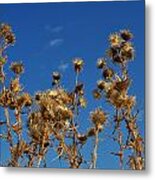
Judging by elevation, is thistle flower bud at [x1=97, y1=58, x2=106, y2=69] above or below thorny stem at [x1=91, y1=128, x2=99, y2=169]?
above

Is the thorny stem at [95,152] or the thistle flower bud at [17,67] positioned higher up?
the thistle flower bud at [17,67]

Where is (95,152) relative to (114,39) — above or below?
below

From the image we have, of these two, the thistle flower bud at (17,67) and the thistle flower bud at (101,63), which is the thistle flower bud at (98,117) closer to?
the thistle flower bud at (101,63)

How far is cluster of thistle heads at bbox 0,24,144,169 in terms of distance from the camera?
266 centimetres

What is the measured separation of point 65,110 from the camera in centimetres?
270

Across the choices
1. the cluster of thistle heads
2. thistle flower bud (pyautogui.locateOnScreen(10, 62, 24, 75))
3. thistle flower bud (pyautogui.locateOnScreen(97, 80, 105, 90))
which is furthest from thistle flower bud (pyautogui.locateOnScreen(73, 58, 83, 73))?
thistle flower bud (pyautogui.locateOnScreen(10, 62, 24, 75))

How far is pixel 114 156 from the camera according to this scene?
2645 millimetres

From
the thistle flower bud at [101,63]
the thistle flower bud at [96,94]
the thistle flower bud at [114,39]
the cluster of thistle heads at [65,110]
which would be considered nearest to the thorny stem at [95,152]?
the cluster of thistle heads at [65,110]

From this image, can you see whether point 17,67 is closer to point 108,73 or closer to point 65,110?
point 65,110

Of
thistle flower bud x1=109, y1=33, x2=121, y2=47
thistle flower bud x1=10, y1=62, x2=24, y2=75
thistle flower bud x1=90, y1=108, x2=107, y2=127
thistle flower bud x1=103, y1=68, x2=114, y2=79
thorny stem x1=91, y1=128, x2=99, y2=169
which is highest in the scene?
thistle flower bud x1=109, y1=33, x2=121, y2=47

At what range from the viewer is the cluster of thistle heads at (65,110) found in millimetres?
2658

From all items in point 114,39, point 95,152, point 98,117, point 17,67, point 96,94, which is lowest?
point 95,152

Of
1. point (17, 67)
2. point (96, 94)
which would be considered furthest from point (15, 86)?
point (96, 94)

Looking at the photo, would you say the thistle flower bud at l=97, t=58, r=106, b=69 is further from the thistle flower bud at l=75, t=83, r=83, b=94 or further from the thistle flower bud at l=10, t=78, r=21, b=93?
the thistle flower bud at l=10, t=78, r=21, b=93
